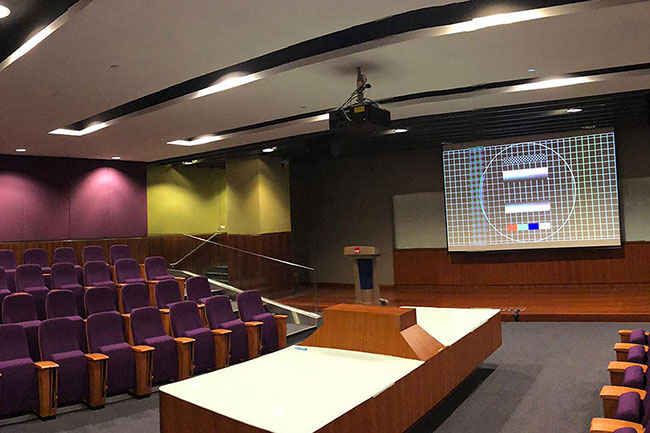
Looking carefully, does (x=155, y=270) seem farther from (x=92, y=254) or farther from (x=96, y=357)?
(x=96, y=357)

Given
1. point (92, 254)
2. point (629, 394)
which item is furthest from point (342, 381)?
point (92, 254)

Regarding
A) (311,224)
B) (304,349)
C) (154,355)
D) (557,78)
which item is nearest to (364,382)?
(304,349)

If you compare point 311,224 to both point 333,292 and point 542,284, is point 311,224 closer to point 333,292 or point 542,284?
point 333,292

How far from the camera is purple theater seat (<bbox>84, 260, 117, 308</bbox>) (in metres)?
7.74

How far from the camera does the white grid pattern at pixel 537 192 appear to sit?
9.81 m

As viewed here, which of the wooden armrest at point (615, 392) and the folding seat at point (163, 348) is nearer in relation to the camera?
the wooden armrest at point (615, 392)

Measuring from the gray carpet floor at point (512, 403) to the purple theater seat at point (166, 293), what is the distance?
5.74 feet

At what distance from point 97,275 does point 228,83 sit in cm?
367

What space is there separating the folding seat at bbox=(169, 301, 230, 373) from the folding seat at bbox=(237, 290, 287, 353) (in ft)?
2.15

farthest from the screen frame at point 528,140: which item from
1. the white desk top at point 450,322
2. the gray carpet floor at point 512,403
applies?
the white desk top at point 450,322

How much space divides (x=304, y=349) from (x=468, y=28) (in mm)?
3038

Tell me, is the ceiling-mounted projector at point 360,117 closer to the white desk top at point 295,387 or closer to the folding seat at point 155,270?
the white desk top at point 295,387

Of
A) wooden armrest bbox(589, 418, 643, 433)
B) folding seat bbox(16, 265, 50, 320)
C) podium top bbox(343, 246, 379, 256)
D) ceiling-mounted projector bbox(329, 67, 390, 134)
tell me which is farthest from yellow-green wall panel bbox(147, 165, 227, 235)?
wooden armrest bbox(589, 418, 643, 433)

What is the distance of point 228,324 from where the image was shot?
624cm
